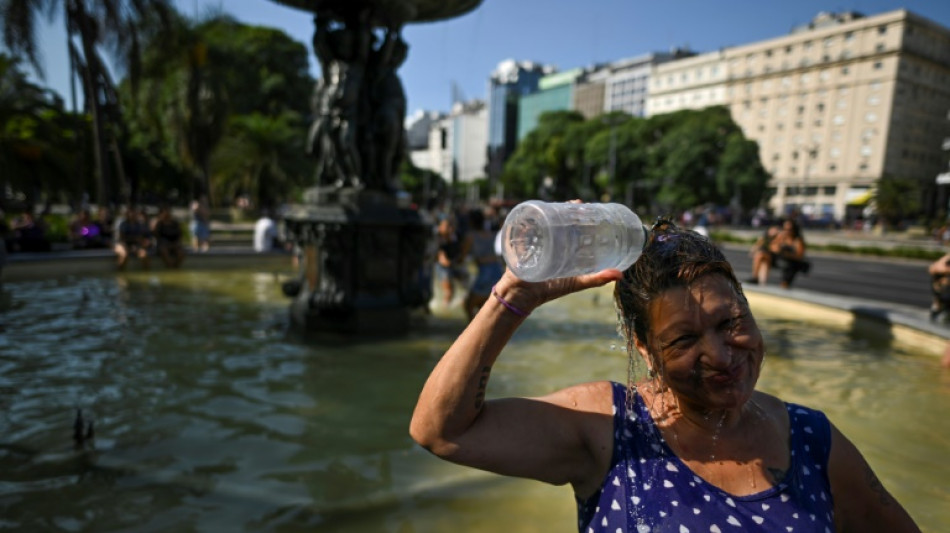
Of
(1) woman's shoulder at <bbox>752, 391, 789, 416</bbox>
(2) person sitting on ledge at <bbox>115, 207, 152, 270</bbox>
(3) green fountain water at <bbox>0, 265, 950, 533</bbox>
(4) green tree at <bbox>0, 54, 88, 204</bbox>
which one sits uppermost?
(4) green tree at <bbox>0, 54, 88, 204</bbox>

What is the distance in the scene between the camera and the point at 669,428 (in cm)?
167

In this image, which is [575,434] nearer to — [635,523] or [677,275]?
[635,523]

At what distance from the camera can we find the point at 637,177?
63.5 meters

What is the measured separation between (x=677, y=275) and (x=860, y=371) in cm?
589

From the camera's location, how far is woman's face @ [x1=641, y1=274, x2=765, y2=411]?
1.59m

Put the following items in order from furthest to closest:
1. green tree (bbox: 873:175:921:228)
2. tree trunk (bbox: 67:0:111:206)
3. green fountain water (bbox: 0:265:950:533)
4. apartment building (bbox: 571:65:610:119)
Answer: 1. apartment building (bbox: 571:65:610:119)
2. green tree (bbox: 873:175:921:228)
3. tree trunk (bbox: 67:0:111:206)
4. green fountain water (bbox: 0:265:950:533)

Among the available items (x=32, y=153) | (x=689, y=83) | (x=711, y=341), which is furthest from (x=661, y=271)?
(x=689, y=83)

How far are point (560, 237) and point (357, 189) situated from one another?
598 centimetres

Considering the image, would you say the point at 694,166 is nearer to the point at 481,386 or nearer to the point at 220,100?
the point at 220,100

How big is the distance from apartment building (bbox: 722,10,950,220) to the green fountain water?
72.6 m

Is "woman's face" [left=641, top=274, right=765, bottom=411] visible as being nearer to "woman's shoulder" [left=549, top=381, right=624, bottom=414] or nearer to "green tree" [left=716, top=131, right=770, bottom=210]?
"woman's shoulder" [left=549, top=381, right=624, bottom=414]

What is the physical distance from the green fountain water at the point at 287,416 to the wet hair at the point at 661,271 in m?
0.17

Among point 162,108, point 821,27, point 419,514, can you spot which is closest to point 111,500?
point 419,514

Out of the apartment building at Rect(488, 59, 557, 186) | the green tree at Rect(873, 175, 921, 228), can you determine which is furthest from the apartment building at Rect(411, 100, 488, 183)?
the green tree at Rect(873, 175, 921, 228)
